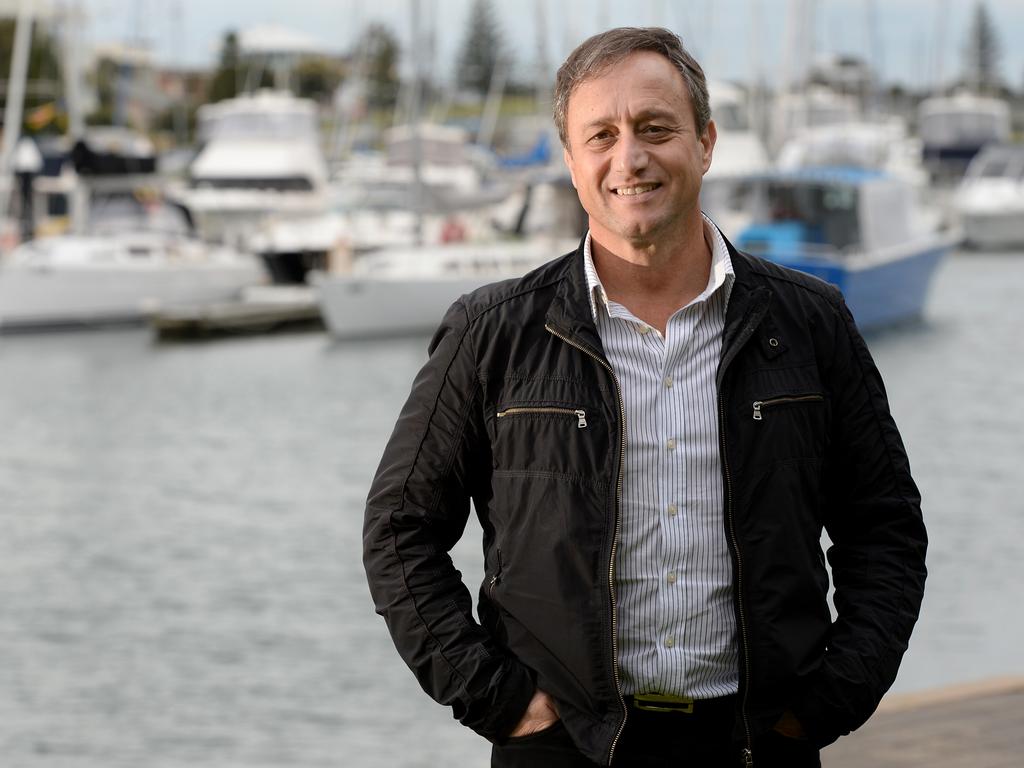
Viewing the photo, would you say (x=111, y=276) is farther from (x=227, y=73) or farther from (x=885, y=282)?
(x=227, y=73)

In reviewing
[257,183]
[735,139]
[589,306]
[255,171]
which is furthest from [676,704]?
[255,171]

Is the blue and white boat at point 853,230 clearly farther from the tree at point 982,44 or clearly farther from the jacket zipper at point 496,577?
the tree at point 982,44

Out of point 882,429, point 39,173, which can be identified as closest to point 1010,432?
point 882,429

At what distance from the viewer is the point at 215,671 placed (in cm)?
1004

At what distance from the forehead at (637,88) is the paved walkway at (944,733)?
8.96 ft

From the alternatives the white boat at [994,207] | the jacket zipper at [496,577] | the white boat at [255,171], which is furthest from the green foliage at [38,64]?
the jacket zipper at [496,577]

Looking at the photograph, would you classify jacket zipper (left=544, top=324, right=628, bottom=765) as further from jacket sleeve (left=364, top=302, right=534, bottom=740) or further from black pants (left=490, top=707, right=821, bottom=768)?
jacket sleeve (left=364, top=302, right=534, bottom=740)

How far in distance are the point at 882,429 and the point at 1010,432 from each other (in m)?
16.8

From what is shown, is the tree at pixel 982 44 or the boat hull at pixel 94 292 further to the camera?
the tree at pixel 982 44

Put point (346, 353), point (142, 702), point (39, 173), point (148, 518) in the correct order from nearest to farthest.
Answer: point (142, 702) → point (148, 518) → point (346, 353) → point (39, 173)

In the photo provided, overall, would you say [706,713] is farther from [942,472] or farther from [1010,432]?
[1010,432]

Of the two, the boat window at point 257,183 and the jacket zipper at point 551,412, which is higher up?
the jacket zipper at point 551,412

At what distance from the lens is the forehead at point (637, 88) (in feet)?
8.20

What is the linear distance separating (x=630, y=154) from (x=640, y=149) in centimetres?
2
